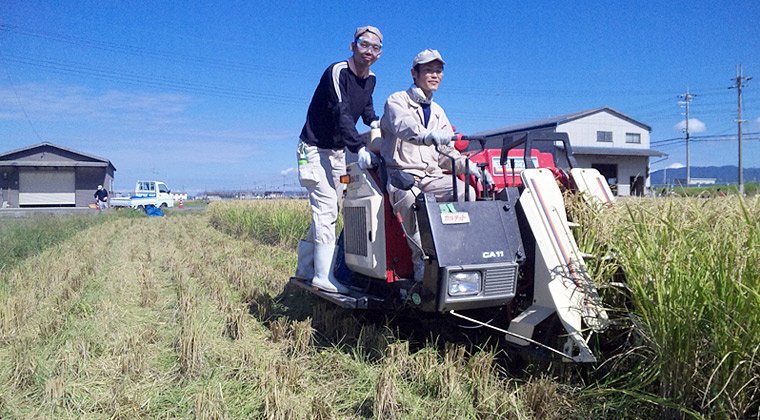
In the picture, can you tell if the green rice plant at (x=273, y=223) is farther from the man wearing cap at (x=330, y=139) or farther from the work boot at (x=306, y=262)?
the man wearing cap at (x=330, y=139)

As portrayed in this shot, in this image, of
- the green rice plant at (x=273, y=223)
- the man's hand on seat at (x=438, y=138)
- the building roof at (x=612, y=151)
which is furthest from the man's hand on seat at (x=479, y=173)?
the building roof at (x=612, y=151)

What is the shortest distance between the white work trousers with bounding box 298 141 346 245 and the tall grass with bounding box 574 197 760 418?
8.06 feet

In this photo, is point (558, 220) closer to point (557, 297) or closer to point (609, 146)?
point (557, 297)

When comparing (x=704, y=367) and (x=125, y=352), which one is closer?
(x=704, y=367)

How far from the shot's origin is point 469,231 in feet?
9.79

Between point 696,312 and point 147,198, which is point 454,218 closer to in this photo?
point 696,312

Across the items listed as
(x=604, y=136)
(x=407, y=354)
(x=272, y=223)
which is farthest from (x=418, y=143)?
(x=604, y=136)

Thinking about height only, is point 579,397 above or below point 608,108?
below

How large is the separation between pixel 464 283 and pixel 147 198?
35.8 metres

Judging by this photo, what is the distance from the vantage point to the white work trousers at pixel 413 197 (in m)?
3.51

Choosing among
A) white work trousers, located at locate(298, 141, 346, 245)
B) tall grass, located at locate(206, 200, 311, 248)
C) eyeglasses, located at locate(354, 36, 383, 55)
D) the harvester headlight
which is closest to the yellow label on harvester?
the harvester headlight

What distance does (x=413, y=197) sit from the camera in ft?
11.5

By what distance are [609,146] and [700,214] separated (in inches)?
1448

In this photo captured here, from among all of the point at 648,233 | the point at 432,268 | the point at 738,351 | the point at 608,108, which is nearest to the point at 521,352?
the point at 432,268
